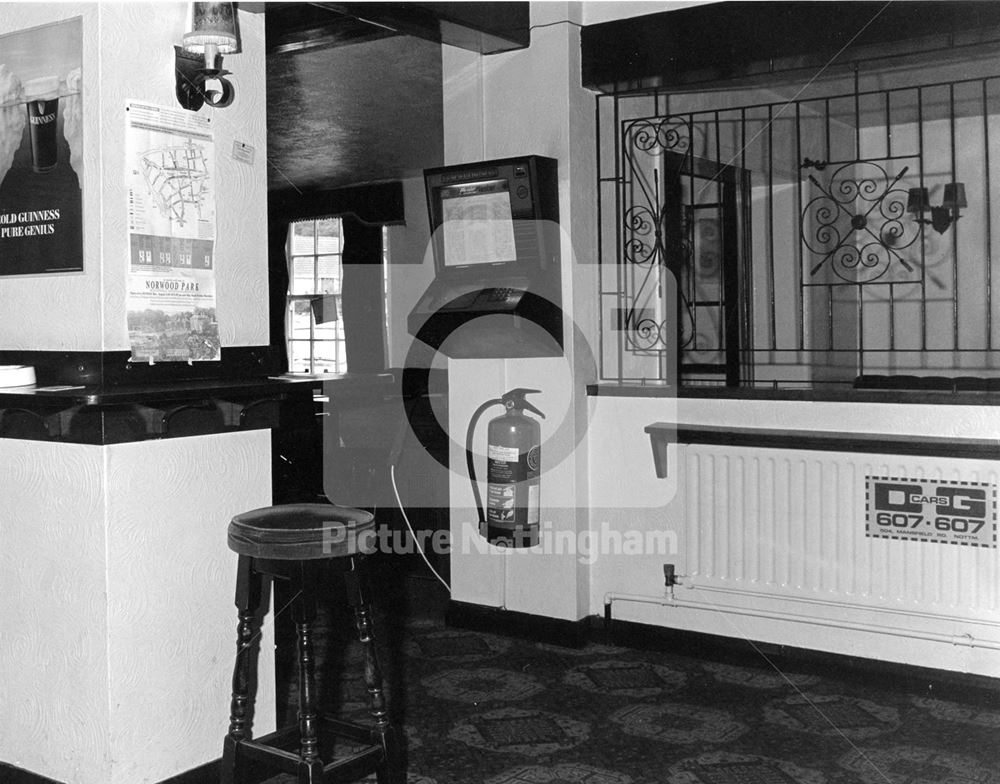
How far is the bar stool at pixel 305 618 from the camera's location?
2527 mm

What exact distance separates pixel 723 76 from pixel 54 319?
2803 millimetres

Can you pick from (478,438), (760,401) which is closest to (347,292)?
(478,438)

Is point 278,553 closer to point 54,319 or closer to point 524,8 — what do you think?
point 54,319

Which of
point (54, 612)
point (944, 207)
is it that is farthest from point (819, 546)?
point (944, 207)

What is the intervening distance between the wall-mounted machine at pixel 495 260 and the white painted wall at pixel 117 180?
4.62 ft

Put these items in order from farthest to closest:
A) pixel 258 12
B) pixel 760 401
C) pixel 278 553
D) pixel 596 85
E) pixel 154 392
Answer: pixel 596 85 → pixel 760 401 → pixel 258 12 → pixel 154 392 → pixel 278 553

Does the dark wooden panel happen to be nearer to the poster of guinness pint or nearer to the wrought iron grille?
the wrought iron grille

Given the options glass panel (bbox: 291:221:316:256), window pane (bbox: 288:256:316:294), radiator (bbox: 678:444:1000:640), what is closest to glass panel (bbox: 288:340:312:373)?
window pane (bbox: 288:256:316:294)

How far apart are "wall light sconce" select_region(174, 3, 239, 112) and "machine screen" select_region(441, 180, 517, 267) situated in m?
1.58

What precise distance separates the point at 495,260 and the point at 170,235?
180cm

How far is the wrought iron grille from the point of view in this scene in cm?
468

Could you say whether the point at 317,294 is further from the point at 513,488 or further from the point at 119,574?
the point at 119,574

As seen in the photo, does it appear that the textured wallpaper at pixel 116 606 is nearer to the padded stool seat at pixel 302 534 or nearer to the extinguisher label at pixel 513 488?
the padded stool seat at pixel 302 534

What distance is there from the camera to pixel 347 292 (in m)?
10.0
